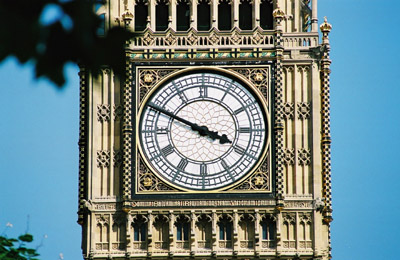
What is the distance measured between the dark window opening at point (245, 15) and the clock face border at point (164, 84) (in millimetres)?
1676

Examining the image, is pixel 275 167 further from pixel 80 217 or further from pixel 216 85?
pixel 80 217

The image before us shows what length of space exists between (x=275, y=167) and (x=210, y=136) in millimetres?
1716

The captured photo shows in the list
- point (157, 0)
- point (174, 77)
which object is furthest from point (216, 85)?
point (157, 0)

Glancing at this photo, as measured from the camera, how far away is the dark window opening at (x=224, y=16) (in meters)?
26.0

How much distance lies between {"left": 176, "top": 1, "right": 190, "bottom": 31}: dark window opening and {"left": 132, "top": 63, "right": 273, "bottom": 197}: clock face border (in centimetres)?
189

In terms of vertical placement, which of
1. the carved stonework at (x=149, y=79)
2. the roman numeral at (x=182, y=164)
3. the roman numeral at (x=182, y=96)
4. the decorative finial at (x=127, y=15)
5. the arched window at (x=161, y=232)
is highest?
the decorative finial at (x=127, y=15)

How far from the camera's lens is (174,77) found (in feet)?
81.1

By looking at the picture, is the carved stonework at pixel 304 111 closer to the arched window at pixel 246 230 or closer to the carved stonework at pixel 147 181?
the arched window at pixel 246 230

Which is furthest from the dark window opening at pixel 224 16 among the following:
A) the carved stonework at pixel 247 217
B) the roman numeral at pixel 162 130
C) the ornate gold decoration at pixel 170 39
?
the carved stonework at pixel 247 217

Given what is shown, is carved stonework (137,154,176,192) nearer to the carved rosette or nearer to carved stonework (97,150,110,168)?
carved stonework (97,150,110,168)

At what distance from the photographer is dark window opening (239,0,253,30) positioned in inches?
1023
